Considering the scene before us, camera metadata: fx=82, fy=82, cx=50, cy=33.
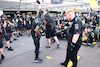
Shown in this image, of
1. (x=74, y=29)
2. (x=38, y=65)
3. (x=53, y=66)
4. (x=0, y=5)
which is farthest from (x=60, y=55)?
(x=0, y=5)

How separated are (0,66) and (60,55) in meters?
2.51

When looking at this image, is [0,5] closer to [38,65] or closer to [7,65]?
[7,65]

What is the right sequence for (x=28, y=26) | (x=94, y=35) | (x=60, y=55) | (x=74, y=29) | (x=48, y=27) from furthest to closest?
(x=28, y=26) → (x=94, y=35) → (x=48, y=27) → (x=60, y=55) → (x=74, y=29)

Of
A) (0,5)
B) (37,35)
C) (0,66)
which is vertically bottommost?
(0,66)

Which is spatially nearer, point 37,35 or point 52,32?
point 37,35

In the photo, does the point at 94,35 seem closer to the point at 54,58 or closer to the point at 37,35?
the point at 54,58

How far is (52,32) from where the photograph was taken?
446cm

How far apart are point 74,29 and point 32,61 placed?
2.29 m

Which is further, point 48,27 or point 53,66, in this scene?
point 48,27

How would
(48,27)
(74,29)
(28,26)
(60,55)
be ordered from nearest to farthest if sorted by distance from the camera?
(74,29)
(60,55)
(48,27)
(28,26)

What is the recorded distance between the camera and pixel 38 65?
124 inches

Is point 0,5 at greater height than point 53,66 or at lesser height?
greater

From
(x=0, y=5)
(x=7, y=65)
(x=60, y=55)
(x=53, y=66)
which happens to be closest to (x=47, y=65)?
(x=53, y=66)

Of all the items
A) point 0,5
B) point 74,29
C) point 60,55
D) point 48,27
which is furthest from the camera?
point 0,5
